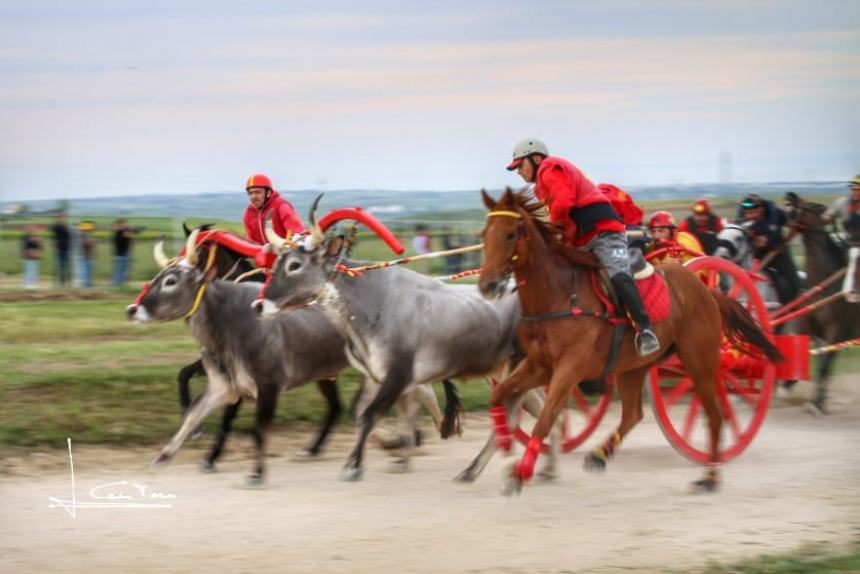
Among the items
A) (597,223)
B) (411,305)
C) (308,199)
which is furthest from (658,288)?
(308,199)

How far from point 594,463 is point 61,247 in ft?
48.2

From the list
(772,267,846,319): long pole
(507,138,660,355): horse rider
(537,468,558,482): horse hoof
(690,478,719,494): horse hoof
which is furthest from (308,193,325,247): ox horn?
(772,267,846,319): long pole

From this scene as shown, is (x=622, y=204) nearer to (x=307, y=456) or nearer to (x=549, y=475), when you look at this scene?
(x=549, y=475)

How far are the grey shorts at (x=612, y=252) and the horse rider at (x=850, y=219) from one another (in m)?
4.65

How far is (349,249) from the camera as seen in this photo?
11320 millimetres

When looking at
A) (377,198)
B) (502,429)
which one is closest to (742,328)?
(502,429)

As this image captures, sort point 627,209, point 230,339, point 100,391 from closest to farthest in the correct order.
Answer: point 230,339 → point 627,209 → point 100,391

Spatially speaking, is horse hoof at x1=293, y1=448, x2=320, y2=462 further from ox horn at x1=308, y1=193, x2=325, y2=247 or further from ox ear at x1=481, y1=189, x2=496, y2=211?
ox ear at x1=481, y1=189, x2=496, y2=211

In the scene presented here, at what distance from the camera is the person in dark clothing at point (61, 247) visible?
75.7ft

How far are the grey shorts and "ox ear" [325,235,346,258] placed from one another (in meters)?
2.04

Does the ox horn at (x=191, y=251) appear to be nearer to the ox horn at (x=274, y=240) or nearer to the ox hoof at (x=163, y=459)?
the ox horn at (x=274, y=240)

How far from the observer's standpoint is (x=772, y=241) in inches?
615

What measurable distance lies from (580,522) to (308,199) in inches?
288

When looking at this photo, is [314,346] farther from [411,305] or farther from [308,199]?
[308,199]
